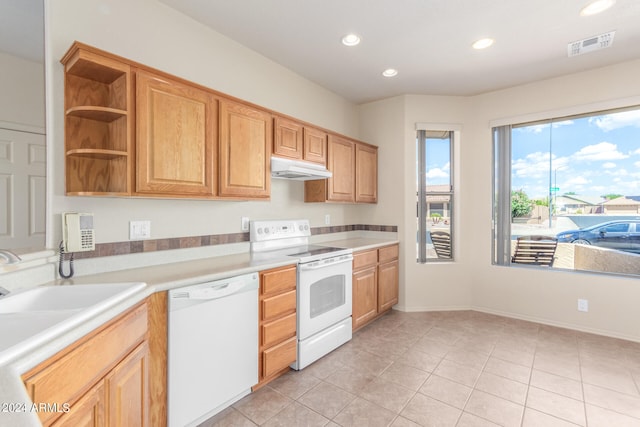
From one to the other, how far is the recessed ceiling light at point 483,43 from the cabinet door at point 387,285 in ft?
7.61

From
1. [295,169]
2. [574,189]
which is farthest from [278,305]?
[574,189]

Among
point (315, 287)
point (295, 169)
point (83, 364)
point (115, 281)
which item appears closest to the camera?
point (83, 364)

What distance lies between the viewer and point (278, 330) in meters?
2.21

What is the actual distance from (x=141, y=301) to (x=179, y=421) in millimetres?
776

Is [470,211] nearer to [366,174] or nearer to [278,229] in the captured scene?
[366,174]

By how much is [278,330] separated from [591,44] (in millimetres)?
3554

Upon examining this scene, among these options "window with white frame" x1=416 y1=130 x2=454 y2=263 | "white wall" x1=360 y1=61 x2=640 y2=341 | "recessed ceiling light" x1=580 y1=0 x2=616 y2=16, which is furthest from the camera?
"window with white frame" x1=416 y1=130 x2=454 y2=263

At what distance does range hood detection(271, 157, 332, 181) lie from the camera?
8.34 ft

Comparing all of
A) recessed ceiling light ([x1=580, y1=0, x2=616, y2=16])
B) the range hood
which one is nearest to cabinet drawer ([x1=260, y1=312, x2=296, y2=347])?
the range hood

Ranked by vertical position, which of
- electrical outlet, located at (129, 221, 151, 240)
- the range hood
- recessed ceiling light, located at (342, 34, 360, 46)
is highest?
recessed ceiling light, located at (342, 34, 360, 46)

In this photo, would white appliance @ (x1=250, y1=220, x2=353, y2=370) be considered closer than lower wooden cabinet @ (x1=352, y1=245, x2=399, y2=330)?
Yes

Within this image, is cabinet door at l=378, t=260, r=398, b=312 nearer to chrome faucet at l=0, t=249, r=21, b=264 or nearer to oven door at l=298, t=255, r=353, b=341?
oven door at l=298, t=255, r=353, b=341

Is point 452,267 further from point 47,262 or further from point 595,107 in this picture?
point 47,262

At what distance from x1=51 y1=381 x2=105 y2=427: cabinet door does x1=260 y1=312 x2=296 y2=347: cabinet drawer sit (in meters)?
1.06
